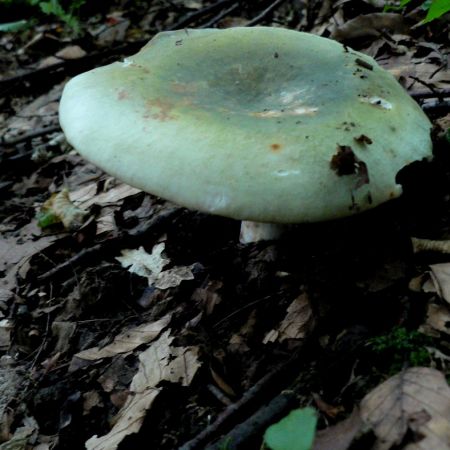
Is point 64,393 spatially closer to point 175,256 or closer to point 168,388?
point 168,388

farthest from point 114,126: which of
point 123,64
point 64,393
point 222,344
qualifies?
point 64,393

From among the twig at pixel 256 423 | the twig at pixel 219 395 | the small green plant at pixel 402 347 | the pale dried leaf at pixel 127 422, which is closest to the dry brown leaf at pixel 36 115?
the pale dried leaf at pixel 127 422

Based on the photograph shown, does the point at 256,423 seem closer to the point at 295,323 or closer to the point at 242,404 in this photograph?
the point at 242,404

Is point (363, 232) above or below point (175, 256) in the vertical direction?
above

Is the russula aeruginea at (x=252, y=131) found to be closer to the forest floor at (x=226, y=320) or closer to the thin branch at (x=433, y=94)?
the forest floor at (x=226, y=320)

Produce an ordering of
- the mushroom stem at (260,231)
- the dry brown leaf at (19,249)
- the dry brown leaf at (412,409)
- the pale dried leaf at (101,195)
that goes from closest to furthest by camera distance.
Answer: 1. the dry brown leaf at (412,409)
2. the mushroom stem at (260,231)
3. the dry brown leaf at (19,249)
4. the pale dried leaf at (101,195)

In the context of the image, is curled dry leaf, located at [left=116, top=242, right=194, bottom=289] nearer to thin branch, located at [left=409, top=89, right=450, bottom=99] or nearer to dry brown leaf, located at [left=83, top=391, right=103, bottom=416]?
dry brown leaf, located at [left=83, top=391, right=103, bottom=416]

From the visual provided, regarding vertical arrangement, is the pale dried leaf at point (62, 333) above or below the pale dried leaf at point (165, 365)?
below
